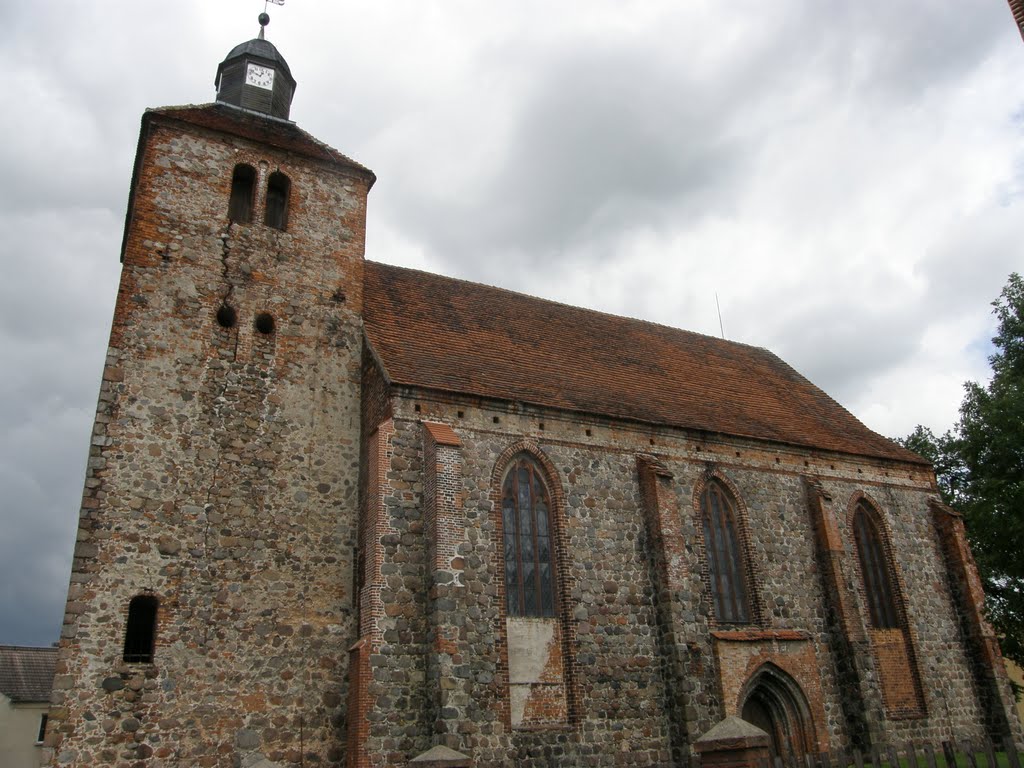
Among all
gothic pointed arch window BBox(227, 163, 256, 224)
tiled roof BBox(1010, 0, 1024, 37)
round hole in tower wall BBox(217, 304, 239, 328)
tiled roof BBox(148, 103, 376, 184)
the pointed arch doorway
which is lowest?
the pointed arch doorway

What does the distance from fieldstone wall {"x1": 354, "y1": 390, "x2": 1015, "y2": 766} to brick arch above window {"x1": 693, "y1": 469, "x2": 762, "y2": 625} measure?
0.14 metres

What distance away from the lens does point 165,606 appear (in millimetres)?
13148

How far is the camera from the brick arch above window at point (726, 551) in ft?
56.5

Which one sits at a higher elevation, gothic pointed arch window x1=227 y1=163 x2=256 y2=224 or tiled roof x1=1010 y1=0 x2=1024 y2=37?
gothic pointed arch window x1=227 y1=163 x2=256 y2=224

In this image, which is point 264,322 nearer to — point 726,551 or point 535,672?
point 535,672

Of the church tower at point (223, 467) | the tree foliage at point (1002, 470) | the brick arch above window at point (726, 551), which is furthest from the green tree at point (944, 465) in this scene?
the church tower at point (223, 467)

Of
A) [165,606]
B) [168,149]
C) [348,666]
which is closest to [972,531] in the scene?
[348,666]

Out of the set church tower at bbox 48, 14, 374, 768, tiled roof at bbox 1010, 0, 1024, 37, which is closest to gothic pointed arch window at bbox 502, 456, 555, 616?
church tower at bbox 48, 14, 374, 768

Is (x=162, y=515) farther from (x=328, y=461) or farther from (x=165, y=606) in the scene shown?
(x=328, y=461)

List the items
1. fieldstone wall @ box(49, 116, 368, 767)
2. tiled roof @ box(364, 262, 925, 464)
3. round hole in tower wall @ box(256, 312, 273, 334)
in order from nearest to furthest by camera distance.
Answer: fieldstone wall @ box(49, 116, 368, 767) < round hole in tower wall @ box(256, 312, 273, 334) < tiled roof @ box(364, 262, 925, 464)

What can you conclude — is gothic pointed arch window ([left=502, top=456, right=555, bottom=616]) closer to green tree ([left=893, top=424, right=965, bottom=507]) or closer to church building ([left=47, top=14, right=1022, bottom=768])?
church building ([left=47, top=14, right=1022, bottom=768])

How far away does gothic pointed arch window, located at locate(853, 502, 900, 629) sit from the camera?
62.9ft

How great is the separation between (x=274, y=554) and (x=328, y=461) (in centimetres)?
210

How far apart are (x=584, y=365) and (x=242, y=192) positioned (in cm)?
895
